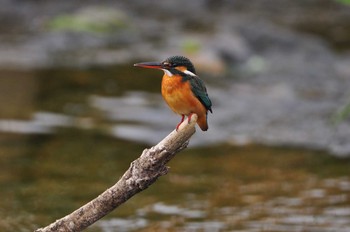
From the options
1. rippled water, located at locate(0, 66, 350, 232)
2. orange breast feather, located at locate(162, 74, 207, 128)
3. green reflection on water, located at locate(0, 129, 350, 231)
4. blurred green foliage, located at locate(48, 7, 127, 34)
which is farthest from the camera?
blurred green foliage, located at locate(48, 7, 127, 34)

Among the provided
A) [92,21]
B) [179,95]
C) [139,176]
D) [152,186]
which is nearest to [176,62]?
[179,95]

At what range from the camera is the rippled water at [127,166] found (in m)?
8.53

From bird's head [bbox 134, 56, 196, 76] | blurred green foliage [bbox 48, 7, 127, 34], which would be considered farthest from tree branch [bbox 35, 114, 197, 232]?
blurred green foliage [bbox 48, 7, 127, 34]

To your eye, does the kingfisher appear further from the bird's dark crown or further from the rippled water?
the rippled water

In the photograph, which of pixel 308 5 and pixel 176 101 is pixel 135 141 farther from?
pixel 308 5

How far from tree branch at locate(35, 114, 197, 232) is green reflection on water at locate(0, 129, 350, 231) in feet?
10.1

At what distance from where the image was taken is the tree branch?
4.84 metres

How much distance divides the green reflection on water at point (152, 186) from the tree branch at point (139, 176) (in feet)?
10.1

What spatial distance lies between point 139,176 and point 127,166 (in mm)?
5260

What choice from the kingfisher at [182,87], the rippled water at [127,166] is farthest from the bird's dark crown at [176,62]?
the rippled water at [127,166]

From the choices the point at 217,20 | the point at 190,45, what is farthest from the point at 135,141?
the point at 217,20

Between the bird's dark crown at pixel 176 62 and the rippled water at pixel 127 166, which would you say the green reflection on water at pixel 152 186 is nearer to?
the rippled water at pixel 127 166

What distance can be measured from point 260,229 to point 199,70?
6406 millimetres

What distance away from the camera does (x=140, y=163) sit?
194 inches
